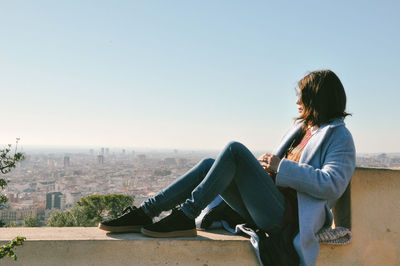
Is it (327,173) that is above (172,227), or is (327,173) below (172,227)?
above

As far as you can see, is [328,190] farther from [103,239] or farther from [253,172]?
[103,239]

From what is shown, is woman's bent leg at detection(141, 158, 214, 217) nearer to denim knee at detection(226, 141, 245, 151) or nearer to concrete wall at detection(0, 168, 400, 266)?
concrete wall at detection(0, 168, 400, 266)

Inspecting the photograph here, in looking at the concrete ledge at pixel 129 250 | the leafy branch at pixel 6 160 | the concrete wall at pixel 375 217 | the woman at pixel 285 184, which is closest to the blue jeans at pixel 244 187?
the woman at pixel 285 184

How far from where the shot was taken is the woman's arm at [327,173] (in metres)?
1.66

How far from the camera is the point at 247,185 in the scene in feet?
5.81

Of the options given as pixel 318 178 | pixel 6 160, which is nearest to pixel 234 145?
pixel 318 178

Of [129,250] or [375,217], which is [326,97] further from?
[129,250]

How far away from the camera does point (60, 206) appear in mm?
31250

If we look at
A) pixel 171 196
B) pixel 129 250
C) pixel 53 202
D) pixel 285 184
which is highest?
pixel 285 184

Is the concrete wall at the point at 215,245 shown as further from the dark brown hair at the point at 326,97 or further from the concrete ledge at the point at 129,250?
the dark brown hair at the point at 326,97

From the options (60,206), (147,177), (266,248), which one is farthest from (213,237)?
(147,177)

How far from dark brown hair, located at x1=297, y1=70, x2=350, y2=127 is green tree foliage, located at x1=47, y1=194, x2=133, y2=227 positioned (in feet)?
40.7

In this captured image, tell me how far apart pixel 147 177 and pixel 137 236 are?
43536mm

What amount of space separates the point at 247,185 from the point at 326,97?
2.18 ft
